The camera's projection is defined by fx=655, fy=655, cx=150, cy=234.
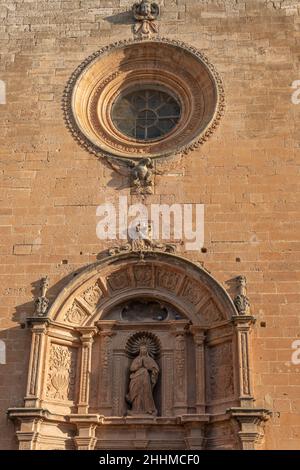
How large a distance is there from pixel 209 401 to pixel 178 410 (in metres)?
0.52

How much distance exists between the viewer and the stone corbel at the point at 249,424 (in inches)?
385

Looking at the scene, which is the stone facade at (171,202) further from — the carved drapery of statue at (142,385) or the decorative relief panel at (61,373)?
the carved drapery of statue at (142,385)

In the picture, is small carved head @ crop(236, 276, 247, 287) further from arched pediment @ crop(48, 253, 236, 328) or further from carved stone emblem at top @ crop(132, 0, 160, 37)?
carved stone emblem at top @ crop(132, 0, 160, 37)

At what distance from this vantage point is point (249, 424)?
9.88 m

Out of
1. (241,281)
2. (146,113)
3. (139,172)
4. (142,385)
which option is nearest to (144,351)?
(142,385)

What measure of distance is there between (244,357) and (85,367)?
8.73 feet

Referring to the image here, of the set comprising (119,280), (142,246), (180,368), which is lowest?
(180,368)

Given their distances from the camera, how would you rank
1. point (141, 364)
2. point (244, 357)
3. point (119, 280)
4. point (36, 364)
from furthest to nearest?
point (119, 280), point (141, 364), point (36, 364), point (244, 357)

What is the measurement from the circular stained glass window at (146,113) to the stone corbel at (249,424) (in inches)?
226

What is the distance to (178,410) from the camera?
1059cm

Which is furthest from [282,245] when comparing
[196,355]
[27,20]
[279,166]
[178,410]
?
[27,20]

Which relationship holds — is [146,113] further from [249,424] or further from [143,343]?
[249,424]

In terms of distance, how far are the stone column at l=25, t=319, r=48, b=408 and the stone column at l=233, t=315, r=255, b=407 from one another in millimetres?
3162
